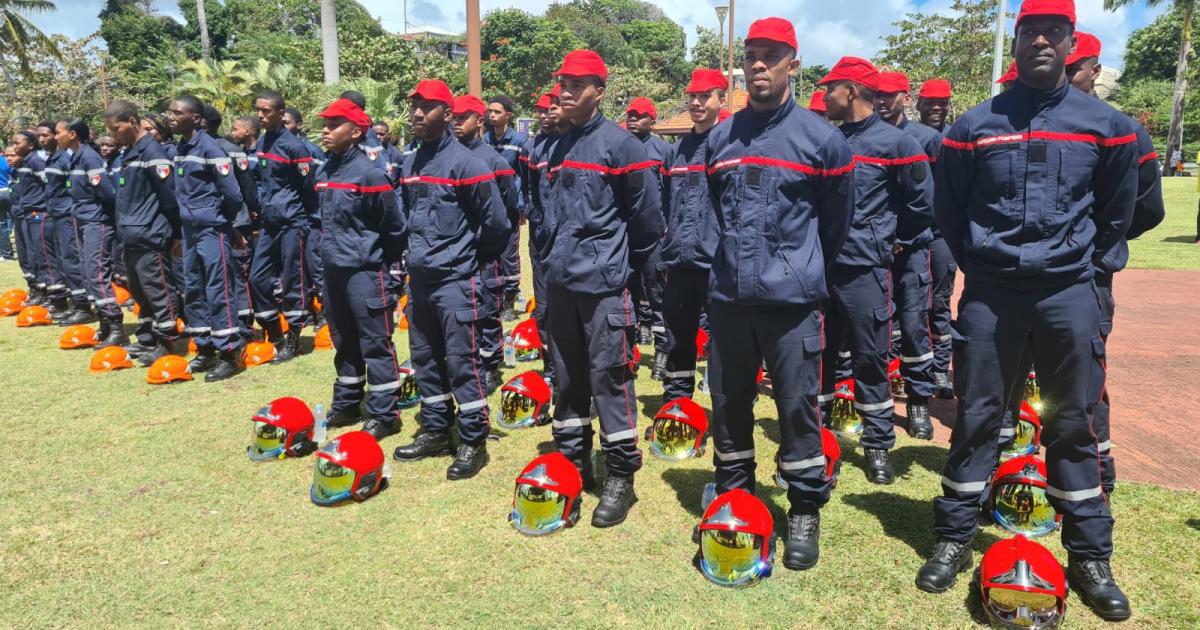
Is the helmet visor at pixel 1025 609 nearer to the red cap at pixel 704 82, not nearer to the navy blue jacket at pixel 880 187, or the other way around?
the navy blue jacket at pixel 880 187

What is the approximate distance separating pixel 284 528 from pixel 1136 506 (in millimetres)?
4987

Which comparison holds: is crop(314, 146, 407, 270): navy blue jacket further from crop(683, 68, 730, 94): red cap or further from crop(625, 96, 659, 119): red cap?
crop(625, 96, 659, 119): red cap

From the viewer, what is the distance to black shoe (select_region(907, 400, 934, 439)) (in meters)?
5.70

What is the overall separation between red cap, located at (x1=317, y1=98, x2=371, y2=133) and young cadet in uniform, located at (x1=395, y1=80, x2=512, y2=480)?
1.90 ft

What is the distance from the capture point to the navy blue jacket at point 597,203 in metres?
4.28

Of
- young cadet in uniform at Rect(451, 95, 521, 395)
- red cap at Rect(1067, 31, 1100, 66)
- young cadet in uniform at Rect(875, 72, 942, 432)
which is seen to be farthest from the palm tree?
young cadet in uniform at Rect(451, 95, 521, 395)

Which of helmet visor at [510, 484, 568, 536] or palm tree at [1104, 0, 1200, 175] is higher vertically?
palm tree at [1104, 0, 1200, 175]

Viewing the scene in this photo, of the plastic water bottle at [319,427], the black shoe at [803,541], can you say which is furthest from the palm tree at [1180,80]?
the plastic water bottle at [319,427]

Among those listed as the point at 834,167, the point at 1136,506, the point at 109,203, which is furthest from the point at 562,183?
the point at 109,203

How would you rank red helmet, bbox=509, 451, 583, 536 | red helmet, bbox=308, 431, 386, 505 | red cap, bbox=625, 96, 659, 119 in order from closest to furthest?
red helmet, bbox=509, 451, 583, 536 < red helmet, bbox=308, 431, 386, 505 < red cap, bbox=625, 96, 659, 119

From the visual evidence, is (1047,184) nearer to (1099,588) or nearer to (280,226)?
(1099,588)

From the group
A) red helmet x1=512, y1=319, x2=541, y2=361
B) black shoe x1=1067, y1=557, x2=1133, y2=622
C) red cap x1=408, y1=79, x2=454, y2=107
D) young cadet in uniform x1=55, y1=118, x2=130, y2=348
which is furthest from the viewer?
young cadet in uniform x1=55, y1=118, x2=130, y2=348

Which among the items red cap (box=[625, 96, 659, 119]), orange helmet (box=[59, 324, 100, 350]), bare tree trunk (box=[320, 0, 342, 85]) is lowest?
orange helmet (box=[59, 324, 100, 350])

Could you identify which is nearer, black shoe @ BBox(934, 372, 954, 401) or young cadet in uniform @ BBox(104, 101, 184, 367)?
black shoe @ BBox(934, 372, 954, 401)
